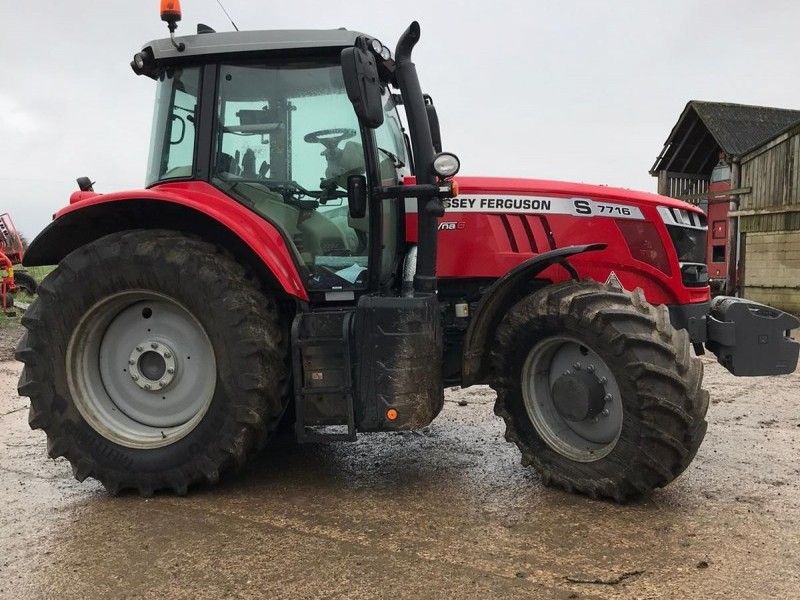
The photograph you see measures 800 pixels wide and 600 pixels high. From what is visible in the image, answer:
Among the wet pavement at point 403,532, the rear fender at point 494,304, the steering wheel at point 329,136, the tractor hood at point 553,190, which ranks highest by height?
the steering wheel at point 329,136

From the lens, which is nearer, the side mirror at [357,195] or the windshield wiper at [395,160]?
the side mirror at [357,195]

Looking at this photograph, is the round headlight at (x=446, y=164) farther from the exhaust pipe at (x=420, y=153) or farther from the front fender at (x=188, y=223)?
the front fender at (x=188, y=223)

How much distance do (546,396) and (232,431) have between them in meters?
1.62

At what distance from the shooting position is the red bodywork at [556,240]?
153 inches

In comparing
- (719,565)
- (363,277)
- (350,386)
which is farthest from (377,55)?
(719,565)

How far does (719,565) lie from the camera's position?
8.79 feet

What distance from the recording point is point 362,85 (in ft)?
10.5

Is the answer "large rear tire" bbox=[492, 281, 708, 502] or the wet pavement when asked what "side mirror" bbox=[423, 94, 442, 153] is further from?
the wet pavement

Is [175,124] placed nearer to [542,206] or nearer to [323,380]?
[323,380]

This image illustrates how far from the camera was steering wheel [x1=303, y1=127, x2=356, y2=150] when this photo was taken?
370 cm

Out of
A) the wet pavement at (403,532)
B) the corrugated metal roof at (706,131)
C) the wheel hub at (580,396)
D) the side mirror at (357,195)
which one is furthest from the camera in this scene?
the corrugated metal roof at (706,131)

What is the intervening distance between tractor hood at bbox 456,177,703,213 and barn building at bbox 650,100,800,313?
35.5 ft

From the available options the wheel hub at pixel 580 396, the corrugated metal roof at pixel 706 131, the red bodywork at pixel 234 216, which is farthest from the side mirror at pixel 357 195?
the corrugated metal roof at pixel 706 131

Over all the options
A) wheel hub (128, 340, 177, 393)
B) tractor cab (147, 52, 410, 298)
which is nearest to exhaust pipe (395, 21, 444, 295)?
tractor cab (147, 52, 410, 298)
